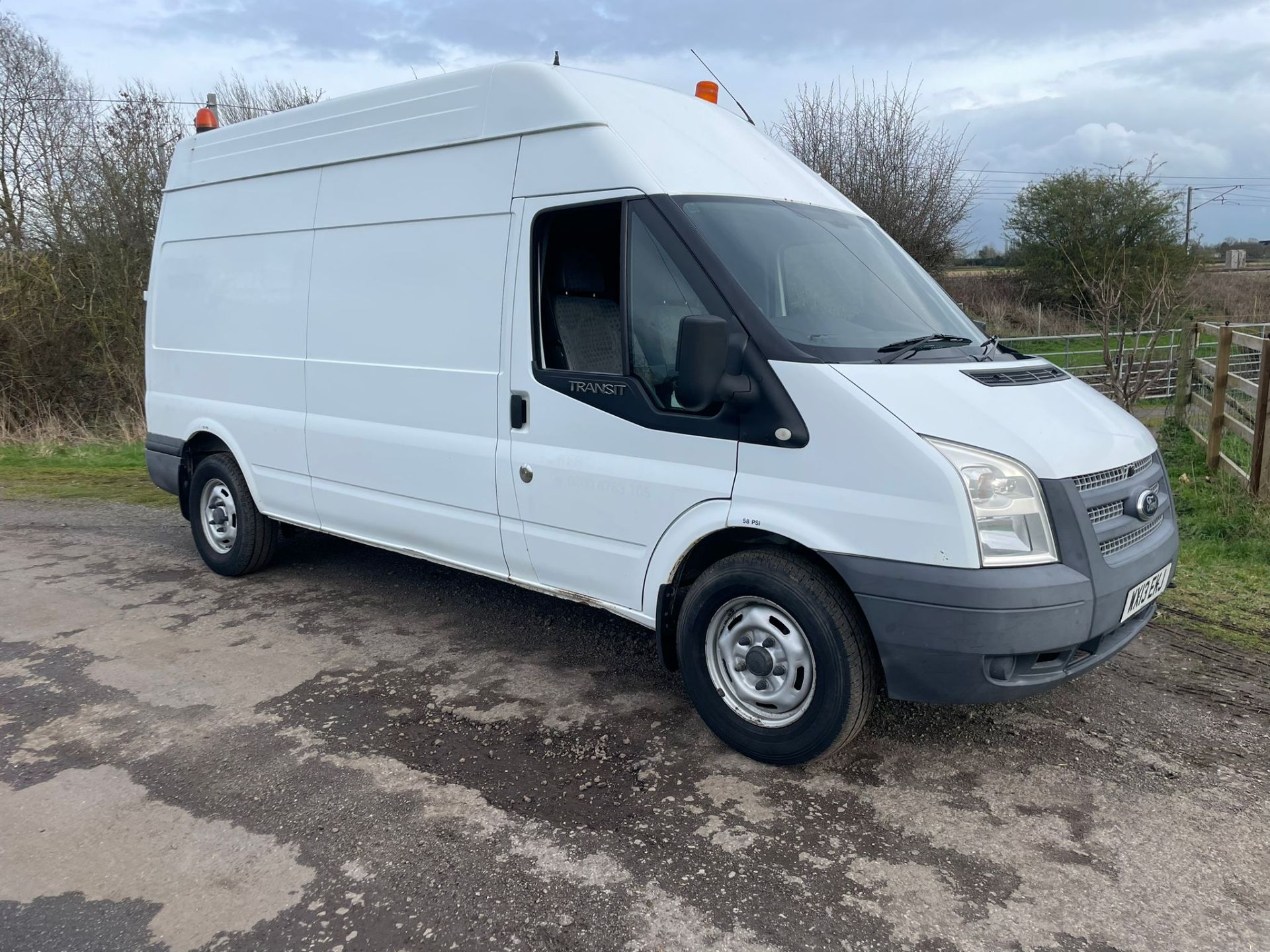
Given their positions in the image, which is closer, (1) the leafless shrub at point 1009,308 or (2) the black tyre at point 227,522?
(2) the black tyre at point 227,522

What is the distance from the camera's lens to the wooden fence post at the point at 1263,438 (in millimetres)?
7043

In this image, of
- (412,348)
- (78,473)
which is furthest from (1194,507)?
(78,473)

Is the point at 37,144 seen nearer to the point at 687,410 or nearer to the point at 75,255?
the point at 75,255

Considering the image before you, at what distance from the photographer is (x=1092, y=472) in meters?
3.46

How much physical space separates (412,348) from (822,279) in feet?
6.75

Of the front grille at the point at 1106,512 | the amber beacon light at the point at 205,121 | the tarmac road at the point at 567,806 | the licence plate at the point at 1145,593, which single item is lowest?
the tarmac road at the point at 567,806

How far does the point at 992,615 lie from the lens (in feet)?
10.5

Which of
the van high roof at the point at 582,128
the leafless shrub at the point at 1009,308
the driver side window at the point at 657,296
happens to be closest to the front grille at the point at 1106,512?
the driver side window at the point at 657,296

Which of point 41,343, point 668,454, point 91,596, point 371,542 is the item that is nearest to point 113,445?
point 41,343

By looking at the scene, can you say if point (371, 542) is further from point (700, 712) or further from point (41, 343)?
point (41, 343)

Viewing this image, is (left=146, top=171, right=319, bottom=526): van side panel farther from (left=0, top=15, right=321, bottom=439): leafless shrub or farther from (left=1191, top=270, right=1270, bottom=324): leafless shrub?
(left=1191, top=270, right=1270, bottom=324): leafless shrub

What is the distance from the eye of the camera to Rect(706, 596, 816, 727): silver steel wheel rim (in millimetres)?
3604

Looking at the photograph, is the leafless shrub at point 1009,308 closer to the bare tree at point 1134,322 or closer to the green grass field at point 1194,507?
the bare tree at point 1134,322

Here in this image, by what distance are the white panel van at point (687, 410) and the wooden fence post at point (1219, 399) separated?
16.6 feet
